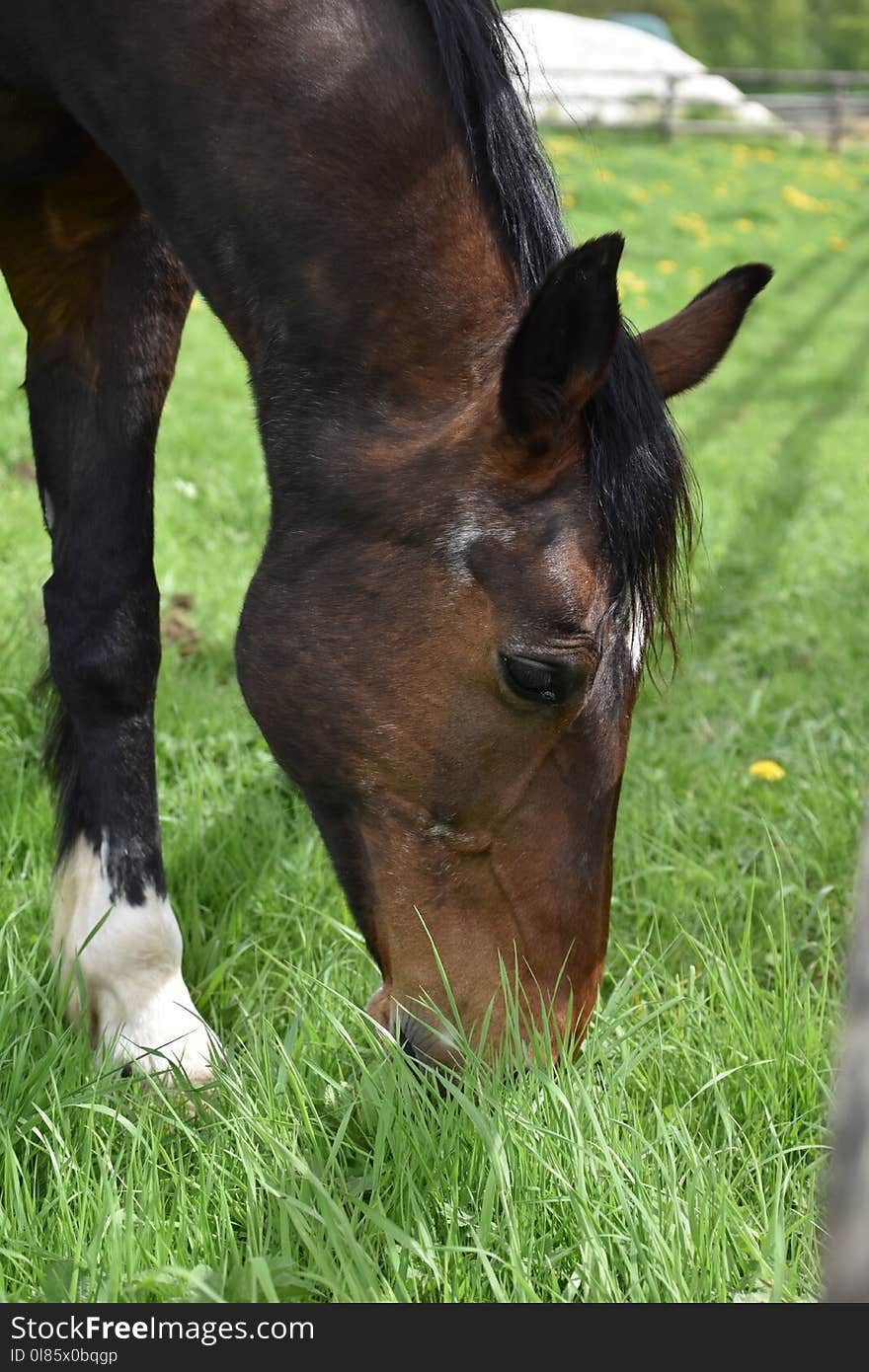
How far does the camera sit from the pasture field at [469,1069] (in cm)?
175

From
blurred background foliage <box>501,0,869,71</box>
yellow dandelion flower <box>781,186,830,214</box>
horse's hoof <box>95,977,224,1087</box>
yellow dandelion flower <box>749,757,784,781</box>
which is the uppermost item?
blurred background foliage <box>501,0,869,71</box>

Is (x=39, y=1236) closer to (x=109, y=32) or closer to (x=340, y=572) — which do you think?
(x=340, y=572)

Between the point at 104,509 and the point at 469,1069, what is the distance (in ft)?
4.18

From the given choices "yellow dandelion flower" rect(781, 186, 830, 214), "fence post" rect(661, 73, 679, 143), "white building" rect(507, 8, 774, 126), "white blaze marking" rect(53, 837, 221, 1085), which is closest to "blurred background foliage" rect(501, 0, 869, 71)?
"white building" rect(507, 8, 774, 126)

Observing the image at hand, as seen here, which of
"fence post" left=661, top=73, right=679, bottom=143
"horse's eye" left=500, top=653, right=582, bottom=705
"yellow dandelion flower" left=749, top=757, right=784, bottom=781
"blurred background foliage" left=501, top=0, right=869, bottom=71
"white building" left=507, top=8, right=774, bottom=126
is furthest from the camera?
"blurred background foliage" left=501, top=0, right=869, bottom=71

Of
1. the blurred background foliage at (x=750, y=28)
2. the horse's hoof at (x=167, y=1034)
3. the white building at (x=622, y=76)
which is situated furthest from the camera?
the blurred background foliage at (x=750, y=28)

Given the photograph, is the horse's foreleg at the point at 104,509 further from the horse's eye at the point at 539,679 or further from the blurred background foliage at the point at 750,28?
the blurred background foliage at the point at 750,28

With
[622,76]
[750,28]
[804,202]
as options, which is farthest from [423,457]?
[750,28]

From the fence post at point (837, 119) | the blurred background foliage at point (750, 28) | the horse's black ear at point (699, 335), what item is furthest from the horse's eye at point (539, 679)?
the blurred background foliage at point (750, 28)

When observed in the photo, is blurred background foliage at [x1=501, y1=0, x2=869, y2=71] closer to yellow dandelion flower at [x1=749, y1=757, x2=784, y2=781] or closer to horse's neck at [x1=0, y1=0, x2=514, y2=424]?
yellow dandelion flower at [x1=749, y1=757, x2=784, y2=781]

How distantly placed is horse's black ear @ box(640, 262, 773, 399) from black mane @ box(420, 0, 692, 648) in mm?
173

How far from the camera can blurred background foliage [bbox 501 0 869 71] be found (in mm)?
38562

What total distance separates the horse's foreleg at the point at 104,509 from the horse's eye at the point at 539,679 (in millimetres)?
924
